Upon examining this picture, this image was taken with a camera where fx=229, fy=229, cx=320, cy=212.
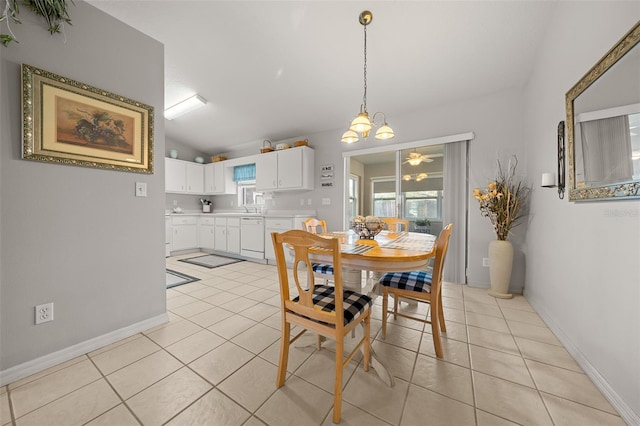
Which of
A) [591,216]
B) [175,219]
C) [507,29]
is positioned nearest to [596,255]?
[591,216]

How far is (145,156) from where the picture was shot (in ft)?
6.27

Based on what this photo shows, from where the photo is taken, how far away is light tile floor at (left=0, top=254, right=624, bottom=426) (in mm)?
1113

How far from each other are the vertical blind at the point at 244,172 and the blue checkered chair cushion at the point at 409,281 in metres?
4.11

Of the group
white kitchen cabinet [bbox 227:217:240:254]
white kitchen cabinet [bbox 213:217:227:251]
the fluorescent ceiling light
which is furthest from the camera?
white kitchen cabinet [bbox 213:217:227:251]

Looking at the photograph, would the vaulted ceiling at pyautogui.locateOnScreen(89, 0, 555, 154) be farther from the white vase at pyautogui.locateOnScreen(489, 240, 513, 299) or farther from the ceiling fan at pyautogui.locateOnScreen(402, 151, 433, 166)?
the white vase at pyautogui.locateOnScreen(489, 240, 513, 299)

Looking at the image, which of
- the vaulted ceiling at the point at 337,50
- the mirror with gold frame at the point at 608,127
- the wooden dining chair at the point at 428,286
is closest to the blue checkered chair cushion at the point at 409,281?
the wooden dining chair at the point at 428,286

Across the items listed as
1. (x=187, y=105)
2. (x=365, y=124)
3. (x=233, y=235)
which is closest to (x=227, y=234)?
(x=233, y=235)

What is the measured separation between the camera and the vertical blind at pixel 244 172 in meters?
5.10

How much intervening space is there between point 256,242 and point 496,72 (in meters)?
4.23

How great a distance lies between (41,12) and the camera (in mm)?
1422

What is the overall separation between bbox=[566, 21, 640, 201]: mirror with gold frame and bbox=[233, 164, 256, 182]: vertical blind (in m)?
4.77

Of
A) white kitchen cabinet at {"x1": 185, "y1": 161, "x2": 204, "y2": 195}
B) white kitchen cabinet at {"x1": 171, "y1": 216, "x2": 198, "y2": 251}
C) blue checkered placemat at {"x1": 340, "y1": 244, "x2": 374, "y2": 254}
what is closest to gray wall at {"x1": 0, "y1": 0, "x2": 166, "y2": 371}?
blue checkered placemat at {"x1": 340, "y1": 244, "x2": 374, "y2": 254}

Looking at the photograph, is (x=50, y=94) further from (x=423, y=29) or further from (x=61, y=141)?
(x=423, y=29)

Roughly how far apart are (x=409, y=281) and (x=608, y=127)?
1.40 m
